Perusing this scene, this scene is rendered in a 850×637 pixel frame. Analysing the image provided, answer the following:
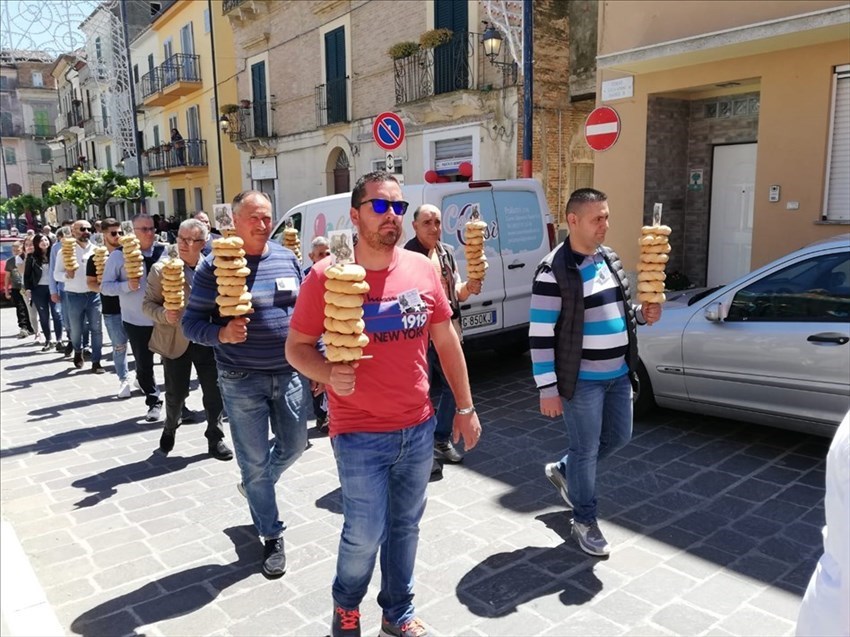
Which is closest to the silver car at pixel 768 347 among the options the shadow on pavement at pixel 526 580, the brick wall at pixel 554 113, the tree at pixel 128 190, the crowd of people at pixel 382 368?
the crowd of people at pixel 382 368

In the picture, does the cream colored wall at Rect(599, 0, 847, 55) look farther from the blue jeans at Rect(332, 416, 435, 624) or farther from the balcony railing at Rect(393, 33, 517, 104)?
the blue jeans at Rect(332, 416, 435, 624)

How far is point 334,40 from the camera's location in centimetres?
1966

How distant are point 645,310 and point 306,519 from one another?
254 cm

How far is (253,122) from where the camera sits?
24.2 m

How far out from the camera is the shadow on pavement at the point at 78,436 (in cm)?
636

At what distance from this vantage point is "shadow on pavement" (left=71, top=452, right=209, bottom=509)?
517cm

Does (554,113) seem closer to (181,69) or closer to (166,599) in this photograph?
(166,599)

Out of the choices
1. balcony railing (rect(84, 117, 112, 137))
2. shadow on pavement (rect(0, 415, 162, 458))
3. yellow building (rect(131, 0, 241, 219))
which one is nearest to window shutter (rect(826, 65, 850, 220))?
shadow on pavement (rect(0, 415, 162, 458))

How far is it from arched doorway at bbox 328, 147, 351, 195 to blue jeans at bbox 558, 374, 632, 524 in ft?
55.8

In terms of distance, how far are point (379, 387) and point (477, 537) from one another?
1.84m

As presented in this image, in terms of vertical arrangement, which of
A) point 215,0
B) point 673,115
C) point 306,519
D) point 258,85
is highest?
point 215,0

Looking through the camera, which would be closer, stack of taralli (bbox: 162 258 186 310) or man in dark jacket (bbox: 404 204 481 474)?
stack of taralli (bbox: 162 258 186 310)

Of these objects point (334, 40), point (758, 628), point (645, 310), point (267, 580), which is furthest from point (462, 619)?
point (334, 40)

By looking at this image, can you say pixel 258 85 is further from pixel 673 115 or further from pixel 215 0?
pixel 673 115
